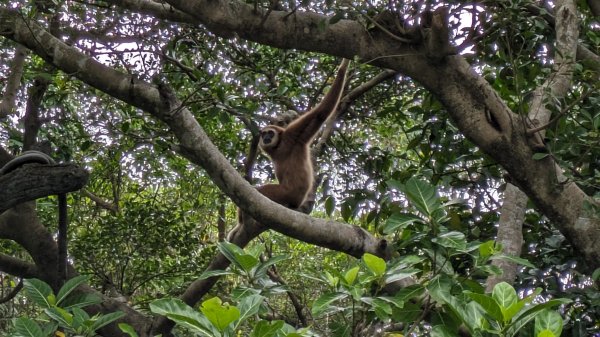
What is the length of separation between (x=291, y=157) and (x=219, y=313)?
5873 millimetres

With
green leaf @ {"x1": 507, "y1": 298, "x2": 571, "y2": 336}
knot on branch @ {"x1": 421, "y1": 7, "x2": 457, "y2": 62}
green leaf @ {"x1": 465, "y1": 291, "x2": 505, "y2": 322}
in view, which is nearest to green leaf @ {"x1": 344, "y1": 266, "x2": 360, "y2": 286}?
green leaf @ {"x1": 465, "y1": 291, "x2": 505, "y2": 322}

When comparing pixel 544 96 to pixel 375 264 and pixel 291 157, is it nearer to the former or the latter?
pixel 375 264

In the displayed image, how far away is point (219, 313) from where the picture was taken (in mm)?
2520

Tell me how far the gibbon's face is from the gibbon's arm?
0.18 metres

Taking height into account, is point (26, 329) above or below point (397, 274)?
below

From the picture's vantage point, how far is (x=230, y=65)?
23.5 ft

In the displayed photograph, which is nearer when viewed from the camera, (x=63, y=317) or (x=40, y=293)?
(x=63, y=317)

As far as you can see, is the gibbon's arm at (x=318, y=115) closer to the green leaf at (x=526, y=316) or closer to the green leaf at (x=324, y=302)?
the green leaf at (x=324, y=302)

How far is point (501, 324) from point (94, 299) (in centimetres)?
179

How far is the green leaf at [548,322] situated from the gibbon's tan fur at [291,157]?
5083 mm

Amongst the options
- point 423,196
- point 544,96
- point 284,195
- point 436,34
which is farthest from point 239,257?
point 284,195

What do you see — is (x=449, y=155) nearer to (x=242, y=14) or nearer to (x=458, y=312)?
(x=242, y=14)

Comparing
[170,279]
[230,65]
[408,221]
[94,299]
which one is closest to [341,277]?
[408,221]

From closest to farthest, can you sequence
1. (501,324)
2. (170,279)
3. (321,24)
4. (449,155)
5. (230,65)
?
(501,324) → (321,24) → (449,155) → (230,65) → (170,279)
